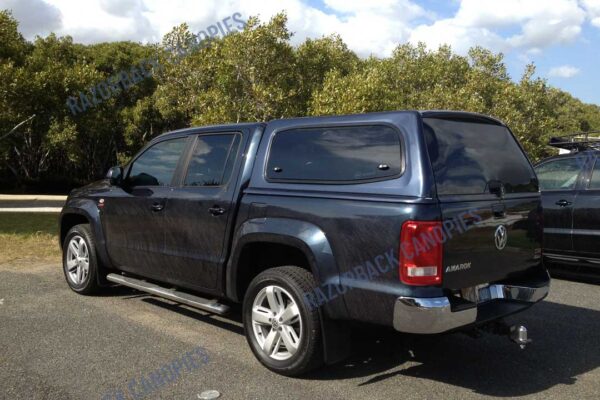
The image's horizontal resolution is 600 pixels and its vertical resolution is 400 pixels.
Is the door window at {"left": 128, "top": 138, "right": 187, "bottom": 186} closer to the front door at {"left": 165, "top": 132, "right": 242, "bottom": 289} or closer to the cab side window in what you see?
the front door at {"left": 165, "top": 132, "right": 242, "bottom": 289}

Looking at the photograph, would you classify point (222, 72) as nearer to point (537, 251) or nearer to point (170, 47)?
point (170, 47)

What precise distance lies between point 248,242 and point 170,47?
20496mm

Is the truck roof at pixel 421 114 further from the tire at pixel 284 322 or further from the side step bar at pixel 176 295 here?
the side step bar at pixel 176 295

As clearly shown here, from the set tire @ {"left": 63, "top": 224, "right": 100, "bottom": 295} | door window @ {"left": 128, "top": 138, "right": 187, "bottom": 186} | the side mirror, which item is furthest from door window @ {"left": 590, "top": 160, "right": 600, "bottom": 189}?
tire @ {"left": 63, "top": 224, "right": 100, "bottom": 295}

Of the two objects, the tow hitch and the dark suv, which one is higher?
the dark suv

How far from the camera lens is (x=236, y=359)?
427 cm

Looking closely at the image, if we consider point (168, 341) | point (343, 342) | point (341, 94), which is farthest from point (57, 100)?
point (343, 342)

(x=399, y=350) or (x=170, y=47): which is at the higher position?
(x=170, y=47)

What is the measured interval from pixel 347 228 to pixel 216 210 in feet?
4.35

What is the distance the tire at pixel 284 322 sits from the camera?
12.3 feet

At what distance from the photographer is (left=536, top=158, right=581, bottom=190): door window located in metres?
7.21

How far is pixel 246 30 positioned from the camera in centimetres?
1941

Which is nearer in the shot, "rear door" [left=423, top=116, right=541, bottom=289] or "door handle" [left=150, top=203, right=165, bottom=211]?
"rear door" [left=423, top=116, right=541, bottom=289]

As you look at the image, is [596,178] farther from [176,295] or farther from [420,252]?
[176,295]
